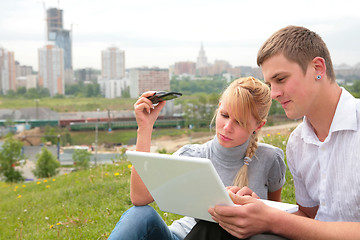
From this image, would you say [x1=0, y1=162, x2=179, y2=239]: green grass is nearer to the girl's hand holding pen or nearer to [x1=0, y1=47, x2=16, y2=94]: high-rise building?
the girl's hand holding pen

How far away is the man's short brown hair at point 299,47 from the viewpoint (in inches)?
53.7

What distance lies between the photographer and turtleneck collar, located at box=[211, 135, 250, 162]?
5.77 feet

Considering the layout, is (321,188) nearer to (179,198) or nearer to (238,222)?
(238,222)

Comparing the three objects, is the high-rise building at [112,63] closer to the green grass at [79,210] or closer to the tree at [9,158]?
the tree at [9,158]

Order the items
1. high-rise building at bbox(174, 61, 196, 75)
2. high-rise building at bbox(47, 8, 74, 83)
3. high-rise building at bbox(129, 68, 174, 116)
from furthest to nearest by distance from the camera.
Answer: high-rise building at bbox(47, 8, 74, 83) < high-rise building at bbox(174, 61, 196, 75) < high-rise building at bbox(129, 68, 174, 116)

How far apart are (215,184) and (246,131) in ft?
2.03

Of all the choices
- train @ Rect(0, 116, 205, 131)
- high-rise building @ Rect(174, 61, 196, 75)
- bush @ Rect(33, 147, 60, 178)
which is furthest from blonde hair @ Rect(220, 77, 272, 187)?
high-rise building @ Rect(174, 61, 196, 75)

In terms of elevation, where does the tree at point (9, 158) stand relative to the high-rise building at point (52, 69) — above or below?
below

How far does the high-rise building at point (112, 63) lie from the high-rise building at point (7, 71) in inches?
851

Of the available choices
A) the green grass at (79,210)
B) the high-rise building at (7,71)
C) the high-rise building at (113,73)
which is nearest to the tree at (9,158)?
the green grass at (79,210)

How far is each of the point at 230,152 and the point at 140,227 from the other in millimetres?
503

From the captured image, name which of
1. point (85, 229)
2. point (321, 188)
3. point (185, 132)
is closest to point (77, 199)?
point (85, 229)

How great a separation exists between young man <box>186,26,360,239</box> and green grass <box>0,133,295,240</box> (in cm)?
153

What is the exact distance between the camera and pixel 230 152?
5.79 ft
